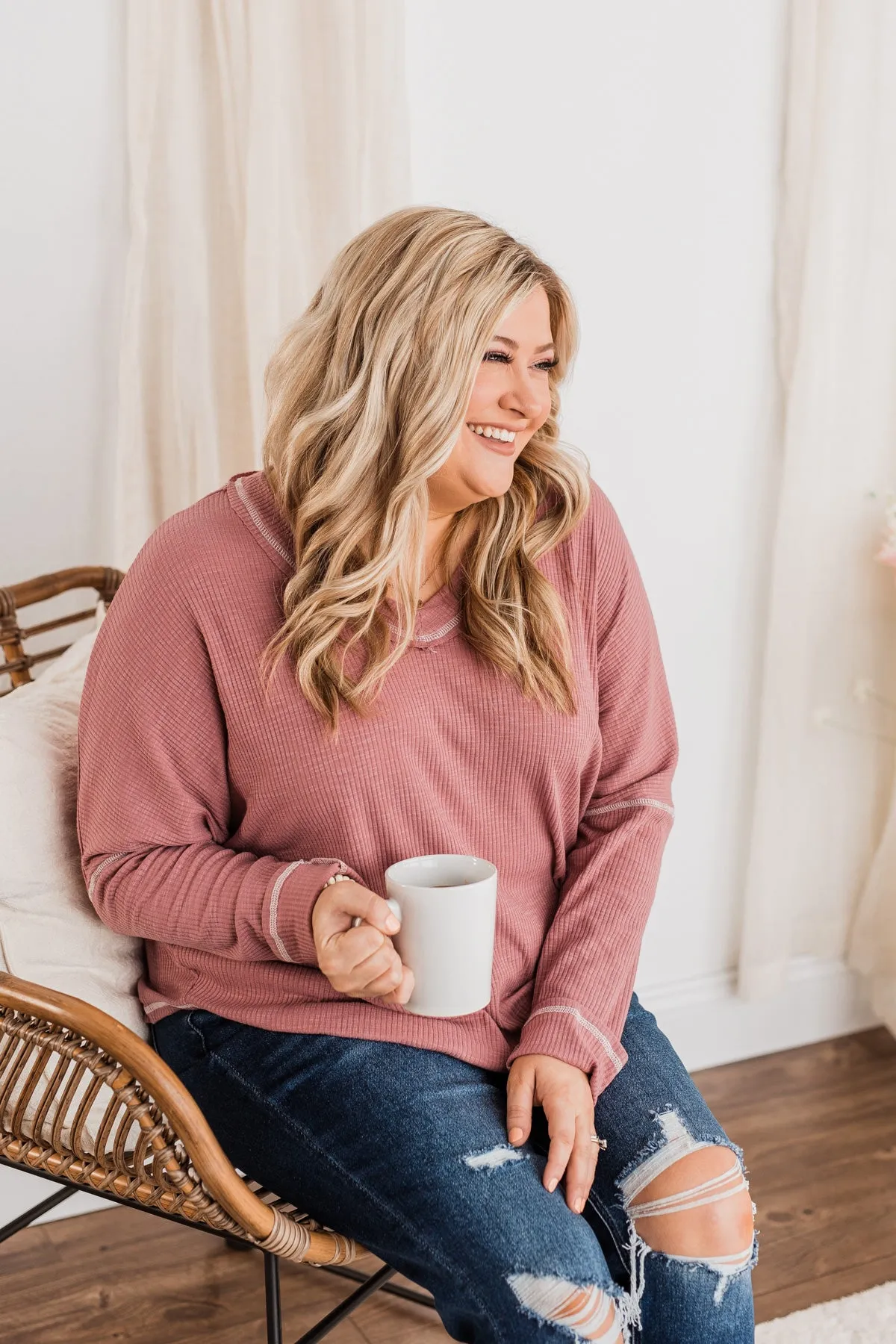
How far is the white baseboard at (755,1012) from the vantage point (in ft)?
7.40

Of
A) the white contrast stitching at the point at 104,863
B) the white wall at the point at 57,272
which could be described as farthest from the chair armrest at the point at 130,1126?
the white wall at the point at 57,272

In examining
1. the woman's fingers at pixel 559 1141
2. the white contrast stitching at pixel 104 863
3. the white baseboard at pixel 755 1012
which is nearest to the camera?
the woman's fingers at pixel 559 1141

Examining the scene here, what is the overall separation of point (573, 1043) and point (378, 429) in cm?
63

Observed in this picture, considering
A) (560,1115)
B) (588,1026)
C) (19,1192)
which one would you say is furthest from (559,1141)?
(19,1192)

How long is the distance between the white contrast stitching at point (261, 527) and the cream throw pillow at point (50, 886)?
30cm

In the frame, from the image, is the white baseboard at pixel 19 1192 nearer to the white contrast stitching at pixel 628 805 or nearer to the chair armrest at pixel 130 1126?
the chair armrest at pixel 130 1126

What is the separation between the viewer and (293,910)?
1185 mm

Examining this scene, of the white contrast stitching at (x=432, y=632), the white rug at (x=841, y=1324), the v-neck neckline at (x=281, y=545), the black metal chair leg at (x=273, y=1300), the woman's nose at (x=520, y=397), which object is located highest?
the woman's nose at (x=520, y=397)

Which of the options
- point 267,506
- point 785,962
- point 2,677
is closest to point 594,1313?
point 267,506

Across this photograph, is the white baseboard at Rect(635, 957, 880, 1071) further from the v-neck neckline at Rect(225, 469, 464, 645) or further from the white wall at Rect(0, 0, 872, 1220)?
the v-neck neckline at Rect(225, 469, 464, 645)

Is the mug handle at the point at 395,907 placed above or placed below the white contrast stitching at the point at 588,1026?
above

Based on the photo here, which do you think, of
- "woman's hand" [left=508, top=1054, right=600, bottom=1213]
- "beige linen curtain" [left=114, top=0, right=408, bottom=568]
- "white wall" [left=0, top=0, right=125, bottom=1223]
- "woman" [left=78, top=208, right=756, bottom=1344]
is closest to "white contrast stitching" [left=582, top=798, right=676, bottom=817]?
"woman" [left=78, top=208, right=756, bottom=1344]

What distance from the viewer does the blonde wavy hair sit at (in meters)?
1.25

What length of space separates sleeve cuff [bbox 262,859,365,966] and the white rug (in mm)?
873
